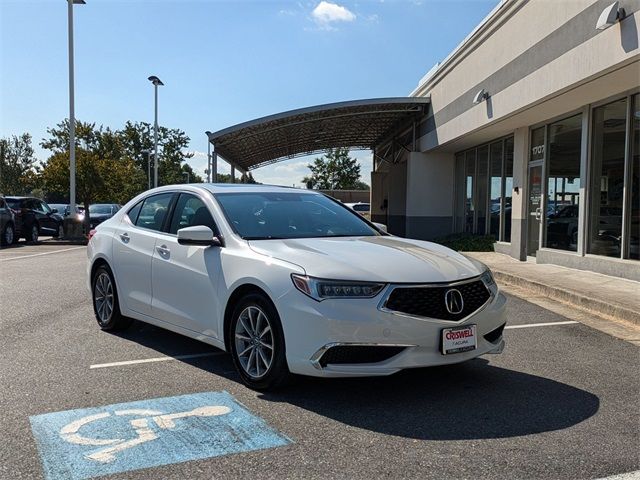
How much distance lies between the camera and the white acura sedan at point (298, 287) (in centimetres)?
396

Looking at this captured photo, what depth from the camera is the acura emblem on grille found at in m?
4.11

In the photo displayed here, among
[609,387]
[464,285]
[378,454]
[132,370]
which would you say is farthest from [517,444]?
[132,370]

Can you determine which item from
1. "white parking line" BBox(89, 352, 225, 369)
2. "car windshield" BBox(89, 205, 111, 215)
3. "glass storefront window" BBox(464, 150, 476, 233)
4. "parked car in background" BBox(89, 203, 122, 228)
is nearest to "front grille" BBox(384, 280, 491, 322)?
"white parking line" BBox(89, 352, 225, 369)

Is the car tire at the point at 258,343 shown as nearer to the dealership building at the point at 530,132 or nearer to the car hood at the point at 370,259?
the car hood at the point at 370,259

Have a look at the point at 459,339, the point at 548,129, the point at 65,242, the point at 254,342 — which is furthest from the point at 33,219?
the point at 459,339

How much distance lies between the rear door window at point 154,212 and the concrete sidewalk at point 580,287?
5537 mm

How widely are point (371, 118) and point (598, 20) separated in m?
14.1

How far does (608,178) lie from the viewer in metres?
10.8

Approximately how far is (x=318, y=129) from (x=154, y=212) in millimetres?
18709

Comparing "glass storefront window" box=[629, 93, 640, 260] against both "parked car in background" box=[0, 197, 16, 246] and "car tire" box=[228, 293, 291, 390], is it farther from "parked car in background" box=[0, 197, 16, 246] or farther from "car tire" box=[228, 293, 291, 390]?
"parked car in background" box=[0, 197, 16, 246]

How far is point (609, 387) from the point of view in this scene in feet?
15.3

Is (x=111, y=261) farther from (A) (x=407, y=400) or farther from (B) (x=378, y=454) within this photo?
(B) (x=378, y=454)

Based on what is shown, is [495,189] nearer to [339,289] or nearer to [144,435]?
[339,289]

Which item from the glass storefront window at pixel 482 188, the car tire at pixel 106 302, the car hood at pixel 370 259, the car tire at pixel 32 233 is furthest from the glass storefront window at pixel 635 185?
the car tire at pixel 32 233
